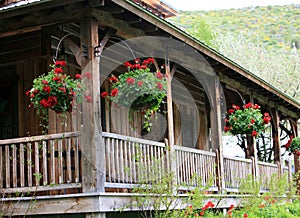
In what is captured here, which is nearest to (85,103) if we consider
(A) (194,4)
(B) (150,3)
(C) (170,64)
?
(C) (170,64)

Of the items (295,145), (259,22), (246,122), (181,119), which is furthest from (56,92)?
(259,22)

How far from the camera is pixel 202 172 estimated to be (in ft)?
42.2

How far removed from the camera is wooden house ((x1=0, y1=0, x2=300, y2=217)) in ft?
29.6

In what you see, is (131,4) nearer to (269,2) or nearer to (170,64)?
(170,64)

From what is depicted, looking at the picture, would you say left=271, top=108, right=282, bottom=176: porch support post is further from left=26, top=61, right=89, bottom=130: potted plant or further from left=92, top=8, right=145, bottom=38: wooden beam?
left=26, top=61, right=89, bottom=130: potted plant

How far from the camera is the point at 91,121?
8922 mm

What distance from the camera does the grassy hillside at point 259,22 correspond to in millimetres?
69062

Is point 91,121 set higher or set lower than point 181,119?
lower

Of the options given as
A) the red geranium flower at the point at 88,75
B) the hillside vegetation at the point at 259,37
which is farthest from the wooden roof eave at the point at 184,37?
the hillside vegetation at the point at 259,37

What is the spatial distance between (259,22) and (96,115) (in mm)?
70380

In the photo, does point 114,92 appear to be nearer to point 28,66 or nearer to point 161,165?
point 161,165

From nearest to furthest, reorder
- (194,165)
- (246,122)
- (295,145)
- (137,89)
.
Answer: (137,89)
(194,165)
(246,122)
(295,145)

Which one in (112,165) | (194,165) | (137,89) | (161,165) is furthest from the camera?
(194,165)

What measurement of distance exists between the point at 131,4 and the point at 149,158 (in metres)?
2.84
